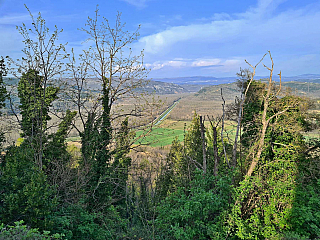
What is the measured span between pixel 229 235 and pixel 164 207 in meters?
2.12

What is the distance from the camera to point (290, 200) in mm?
7445

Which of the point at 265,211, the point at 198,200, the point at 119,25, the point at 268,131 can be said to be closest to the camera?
the point at 198,200

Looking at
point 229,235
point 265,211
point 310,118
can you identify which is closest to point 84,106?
point 229,235

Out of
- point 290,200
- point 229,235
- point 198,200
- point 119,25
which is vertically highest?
point 119,25

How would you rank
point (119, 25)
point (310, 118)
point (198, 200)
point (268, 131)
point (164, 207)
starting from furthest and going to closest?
point (310, 118)
point (268, 131)
point (119, 25)
point (164, 207)
point (198, 200)

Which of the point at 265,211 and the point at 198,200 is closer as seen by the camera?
the point at 198,200

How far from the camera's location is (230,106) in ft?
45.5

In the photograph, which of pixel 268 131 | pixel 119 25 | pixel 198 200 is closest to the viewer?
pixel 198 200

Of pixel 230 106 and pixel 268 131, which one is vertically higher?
pixel 230 106

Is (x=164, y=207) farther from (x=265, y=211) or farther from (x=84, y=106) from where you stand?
(x=84, y=106)

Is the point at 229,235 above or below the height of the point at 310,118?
below

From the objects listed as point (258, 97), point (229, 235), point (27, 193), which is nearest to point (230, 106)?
point (258, 97)

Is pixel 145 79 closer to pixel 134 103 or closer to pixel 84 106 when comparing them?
pixel 134 103

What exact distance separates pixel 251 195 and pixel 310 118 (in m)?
8.66
